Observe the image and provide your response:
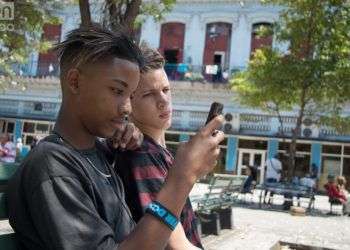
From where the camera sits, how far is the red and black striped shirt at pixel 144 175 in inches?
82.2

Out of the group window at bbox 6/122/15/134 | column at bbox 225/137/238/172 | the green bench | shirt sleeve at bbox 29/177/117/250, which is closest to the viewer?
shirt sleeve at bbox 29/177/117/250

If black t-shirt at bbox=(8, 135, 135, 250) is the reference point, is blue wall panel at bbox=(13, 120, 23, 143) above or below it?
below

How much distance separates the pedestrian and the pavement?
906mm

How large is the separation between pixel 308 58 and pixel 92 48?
51.6 feet

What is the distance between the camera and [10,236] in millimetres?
1776

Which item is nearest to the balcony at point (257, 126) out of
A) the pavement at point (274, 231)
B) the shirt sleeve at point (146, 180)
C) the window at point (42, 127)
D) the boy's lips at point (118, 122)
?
the window at point (42, 127)

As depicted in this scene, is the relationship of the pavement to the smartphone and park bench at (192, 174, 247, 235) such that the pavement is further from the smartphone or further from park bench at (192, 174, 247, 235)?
the smartphone

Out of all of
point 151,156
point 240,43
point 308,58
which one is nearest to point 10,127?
point 240,43

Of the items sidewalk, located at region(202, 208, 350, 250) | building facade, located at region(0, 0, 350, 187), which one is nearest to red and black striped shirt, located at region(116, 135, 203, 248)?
sidewalk, located at region(202, 208, 350, 250)

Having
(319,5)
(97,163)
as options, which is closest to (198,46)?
(319,5)

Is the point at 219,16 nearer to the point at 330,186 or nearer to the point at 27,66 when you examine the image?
the point at 27,66

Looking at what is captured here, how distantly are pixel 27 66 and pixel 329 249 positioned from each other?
2795cm

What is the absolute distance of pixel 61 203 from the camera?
154 cm

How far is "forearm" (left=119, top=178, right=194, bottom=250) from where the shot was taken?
1556 millimetres
